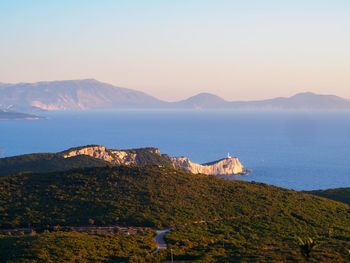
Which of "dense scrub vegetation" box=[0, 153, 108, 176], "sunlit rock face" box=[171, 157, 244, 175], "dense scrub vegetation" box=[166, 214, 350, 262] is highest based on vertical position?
"dense scrub vegetation" box=[0, 153, 108, 176]

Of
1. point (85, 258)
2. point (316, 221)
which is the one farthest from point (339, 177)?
point (85, 258)

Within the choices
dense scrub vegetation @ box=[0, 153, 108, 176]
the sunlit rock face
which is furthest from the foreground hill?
the sunlit rock face

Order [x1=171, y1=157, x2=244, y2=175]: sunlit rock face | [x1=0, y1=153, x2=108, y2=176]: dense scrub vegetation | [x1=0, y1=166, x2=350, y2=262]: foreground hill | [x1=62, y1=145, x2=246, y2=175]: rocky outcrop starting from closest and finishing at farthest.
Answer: [x1=0, y1=166, x2=350, y2=262]: foreground hill → [x1=0, y1=153, x2=108, y2=176]: dense scrub vegetation → [x1=62, y1=145, x2=246, y2=175]: rocky outcrop → [x1=171, y1=157, x2=244, y2=175]: sunlit rock face

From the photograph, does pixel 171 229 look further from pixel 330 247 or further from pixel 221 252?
pixel 330 247

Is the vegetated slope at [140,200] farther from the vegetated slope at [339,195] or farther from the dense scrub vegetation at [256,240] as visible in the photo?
the vegetated slope at [339,195]

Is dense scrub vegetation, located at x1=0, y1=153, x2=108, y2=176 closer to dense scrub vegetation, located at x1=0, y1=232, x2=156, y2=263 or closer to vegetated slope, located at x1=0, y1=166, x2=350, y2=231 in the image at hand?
vegetated slope, located at x1=0, y1=166, x2=350, y2=231

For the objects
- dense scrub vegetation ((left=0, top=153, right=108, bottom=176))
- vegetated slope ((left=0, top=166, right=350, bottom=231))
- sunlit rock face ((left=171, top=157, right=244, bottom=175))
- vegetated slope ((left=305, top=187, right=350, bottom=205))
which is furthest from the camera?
sunlit rock face ((left=171, top=157, right=244, bottom=175))
